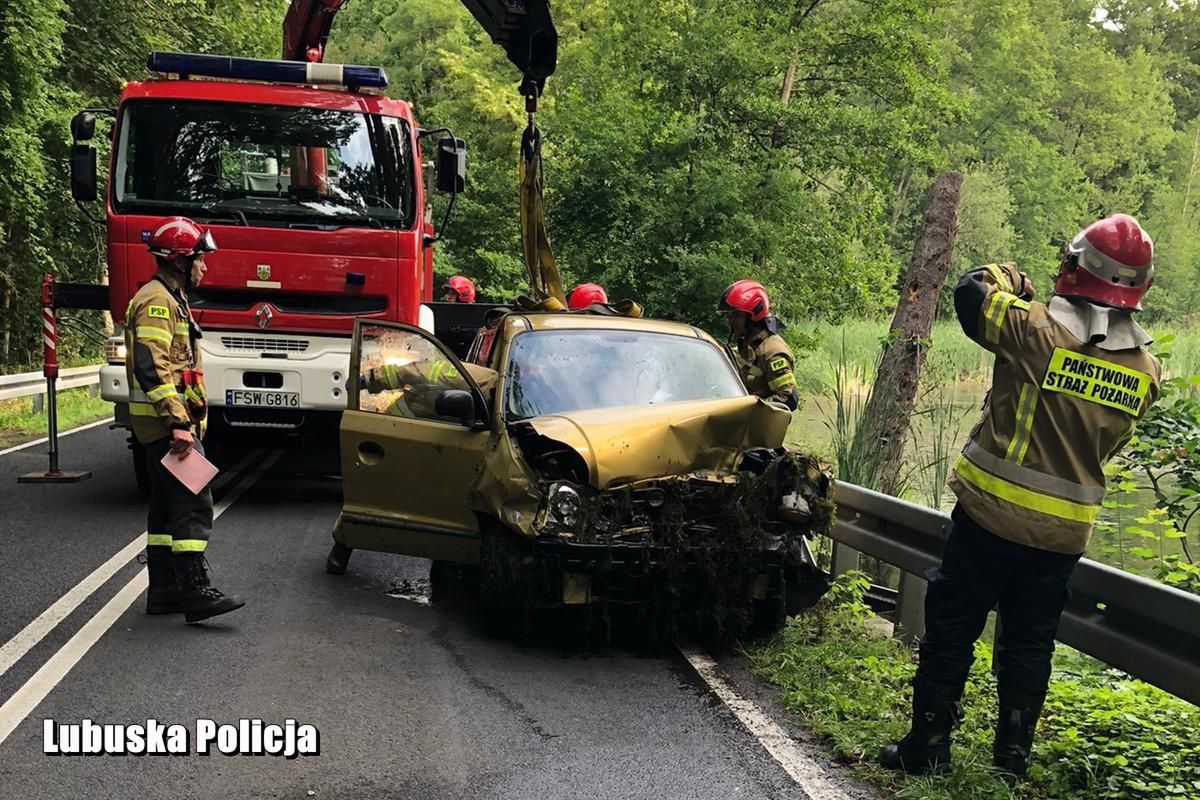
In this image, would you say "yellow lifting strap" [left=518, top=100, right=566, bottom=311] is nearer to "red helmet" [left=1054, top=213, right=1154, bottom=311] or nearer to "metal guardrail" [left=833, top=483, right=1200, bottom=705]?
"metal guardrail" [left=833, top=483, right=1200, bottom=705]

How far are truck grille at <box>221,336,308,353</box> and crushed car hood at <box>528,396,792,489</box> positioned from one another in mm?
3691

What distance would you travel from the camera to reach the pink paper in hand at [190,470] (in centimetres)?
575

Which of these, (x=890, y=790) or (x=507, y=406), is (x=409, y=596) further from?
(x=890, y=790)

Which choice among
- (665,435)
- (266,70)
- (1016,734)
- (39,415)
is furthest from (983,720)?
(39,415)

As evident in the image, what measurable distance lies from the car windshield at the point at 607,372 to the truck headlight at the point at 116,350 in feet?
11.4

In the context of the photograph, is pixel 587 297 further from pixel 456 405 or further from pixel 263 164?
pixel 456 405

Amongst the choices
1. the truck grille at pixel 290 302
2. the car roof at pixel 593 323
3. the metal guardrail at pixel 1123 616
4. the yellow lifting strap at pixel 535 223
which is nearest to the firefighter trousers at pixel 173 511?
the car roof at pixel 593 323

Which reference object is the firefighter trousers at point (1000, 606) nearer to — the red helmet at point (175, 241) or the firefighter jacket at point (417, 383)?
the firefighter jacket at point (417, 383)

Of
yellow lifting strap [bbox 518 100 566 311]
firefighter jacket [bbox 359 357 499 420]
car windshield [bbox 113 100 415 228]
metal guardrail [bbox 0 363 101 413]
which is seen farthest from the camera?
metal guardrail [bbox 0 363 101 413]

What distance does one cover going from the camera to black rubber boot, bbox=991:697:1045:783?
4031mm

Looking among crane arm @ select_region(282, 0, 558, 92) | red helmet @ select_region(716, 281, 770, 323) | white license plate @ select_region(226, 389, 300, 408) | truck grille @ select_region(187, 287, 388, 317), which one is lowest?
white license plate @ select_region(226, 389, 300, 408)

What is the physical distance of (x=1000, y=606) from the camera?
413cm

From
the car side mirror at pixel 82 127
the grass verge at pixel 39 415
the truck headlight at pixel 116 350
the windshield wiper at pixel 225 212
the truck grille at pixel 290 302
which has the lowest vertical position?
the grass verge at pixel 39 415

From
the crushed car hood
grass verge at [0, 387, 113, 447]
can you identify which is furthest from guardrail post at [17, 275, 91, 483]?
the crushed car hood
